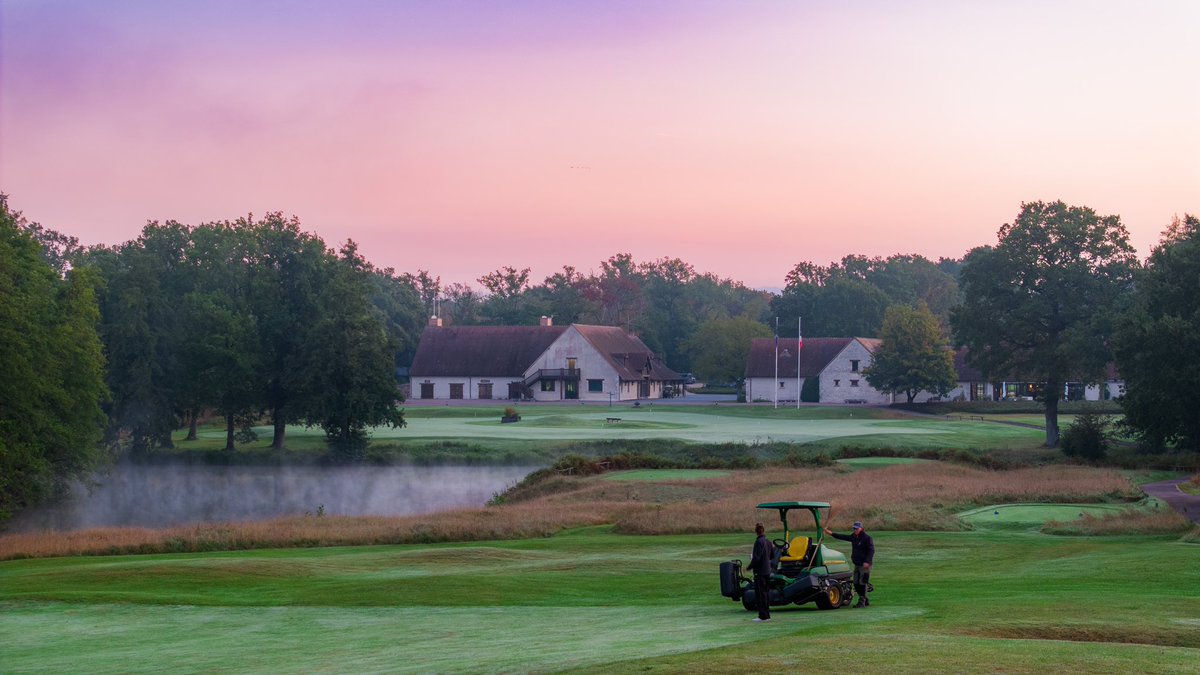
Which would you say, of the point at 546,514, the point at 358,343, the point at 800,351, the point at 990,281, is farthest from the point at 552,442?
the point at 800,351

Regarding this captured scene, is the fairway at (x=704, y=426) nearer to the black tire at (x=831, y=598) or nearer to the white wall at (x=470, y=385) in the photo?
the white wall at (x=470, y=385)

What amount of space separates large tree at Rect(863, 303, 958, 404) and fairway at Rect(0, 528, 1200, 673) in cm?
8053

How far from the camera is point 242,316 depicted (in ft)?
284

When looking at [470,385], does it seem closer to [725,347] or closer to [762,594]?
[725,347]

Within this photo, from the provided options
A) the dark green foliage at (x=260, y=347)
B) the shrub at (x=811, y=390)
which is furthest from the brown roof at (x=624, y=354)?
the dark green foliage at (x=260, y=347)

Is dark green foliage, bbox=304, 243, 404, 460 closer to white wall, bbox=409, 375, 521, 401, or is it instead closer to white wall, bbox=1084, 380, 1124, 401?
white wall, bbox=409, 375, 521, 401

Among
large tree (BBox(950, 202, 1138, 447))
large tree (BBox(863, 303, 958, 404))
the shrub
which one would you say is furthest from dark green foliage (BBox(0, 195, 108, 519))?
the shrub

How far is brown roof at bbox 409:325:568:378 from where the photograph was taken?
140 metres

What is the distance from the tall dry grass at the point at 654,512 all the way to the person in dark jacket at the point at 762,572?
59.8 ft

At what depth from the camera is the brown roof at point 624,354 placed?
138 meters

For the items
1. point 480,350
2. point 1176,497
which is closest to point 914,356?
point 480,350

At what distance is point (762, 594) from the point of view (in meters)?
21.1

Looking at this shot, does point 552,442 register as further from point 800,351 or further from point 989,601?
point 989,601

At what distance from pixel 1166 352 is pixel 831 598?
48188 millimetres
